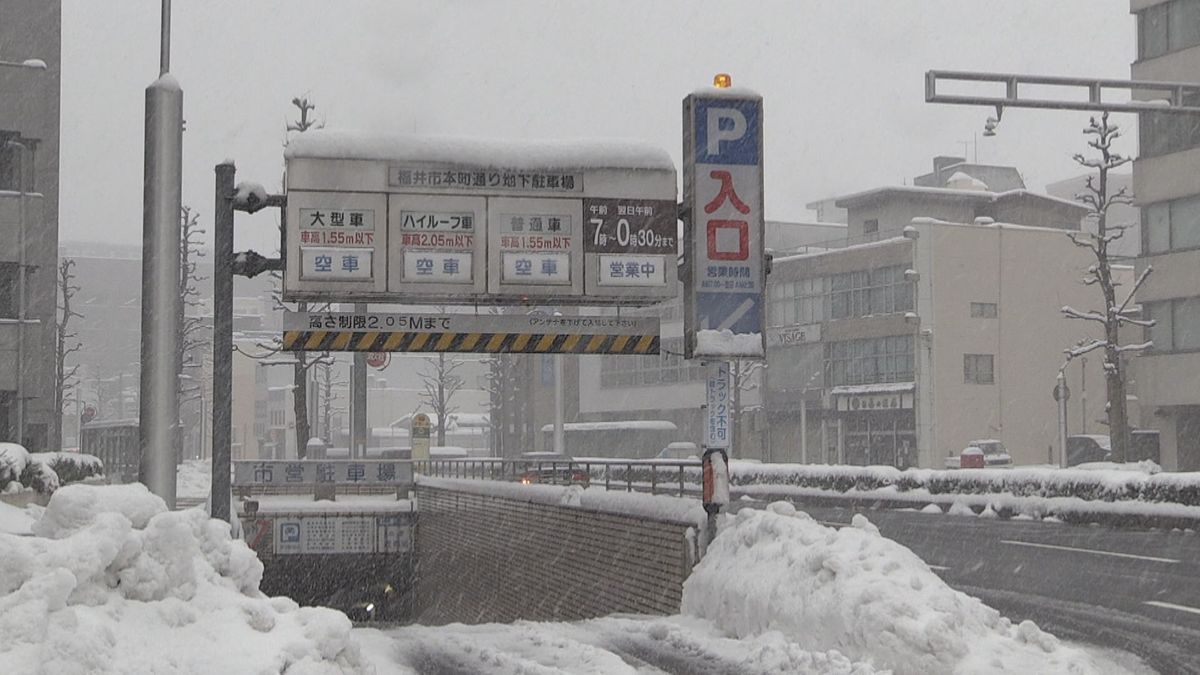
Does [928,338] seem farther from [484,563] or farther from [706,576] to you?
[706,576]

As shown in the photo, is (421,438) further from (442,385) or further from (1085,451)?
(442,385)

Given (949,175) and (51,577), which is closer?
(51,577)

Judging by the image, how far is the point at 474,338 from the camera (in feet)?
51.1

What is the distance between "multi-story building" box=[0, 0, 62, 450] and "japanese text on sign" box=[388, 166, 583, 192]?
2594 cm

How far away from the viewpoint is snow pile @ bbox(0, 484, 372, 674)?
6695 mm

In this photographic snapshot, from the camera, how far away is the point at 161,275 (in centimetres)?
1106

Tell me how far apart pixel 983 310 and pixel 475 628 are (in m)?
55.1

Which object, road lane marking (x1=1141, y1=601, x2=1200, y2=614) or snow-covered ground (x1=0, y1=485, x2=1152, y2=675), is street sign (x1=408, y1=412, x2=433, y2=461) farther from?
road lane marking (x1=1141, y1=601, x2=1200, y2=614)

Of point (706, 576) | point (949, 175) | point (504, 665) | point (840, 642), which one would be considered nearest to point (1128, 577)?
point (706, 576)

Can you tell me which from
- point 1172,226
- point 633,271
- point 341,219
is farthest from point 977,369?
point 341,219

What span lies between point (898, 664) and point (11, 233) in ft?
117

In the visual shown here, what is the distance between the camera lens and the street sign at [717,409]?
14719mm

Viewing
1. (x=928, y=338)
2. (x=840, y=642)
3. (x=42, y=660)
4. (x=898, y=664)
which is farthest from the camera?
(x=928, y=338)

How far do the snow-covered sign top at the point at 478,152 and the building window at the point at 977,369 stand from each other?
50367 mm
